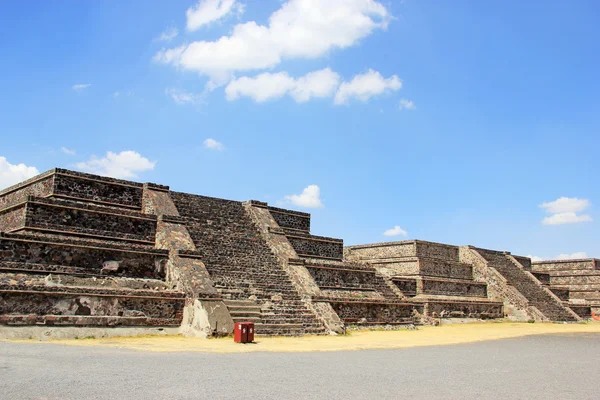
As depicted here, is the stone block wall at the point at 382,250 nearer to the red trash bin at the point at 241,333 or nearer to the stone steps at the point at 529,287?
the stone steps at the point at 529,287

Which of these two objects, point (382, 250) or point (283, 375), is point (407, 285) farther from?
point (283, 375)

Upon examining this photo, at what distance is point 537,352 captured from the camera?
1432cm

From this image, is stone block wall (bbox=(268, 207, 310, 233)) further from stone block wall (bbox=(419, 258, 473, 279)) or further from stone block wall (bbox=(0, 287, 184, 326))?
stone block wall (bbox=(0, 287, 184, 326))

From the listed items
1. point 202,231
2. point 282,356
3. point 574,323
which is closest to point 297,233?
point 202,231

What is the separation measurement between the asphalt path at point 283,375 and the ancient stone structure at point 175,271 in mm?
2562

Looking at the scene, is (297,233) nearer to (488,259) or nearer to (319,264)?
(319,264)

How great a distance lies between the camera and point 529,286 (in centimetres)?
3278

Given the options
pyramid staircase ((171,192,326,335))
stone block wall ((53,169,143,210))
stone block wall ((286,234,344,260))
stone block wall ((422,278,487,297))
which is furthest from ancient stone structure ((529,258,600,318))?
stone block wall ((53,169,143,210))

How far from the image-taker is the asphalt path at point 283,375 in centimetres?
718

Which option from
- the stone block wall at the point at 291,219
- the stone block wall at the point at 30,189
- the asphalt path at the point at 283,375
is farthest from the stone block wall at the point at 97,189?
the asphalt path at the point at 283,375

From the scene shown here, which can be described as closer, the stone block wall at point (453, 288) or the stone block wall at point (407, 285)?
the stone block wall at point (407, 285)

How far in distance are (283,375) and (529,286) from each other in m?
27.8

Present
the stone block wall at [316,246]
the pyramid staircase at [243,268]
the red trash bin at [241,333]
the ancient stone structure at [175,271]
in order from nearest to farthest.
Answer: the red trash bin at [241,333], the ancient stone structure at [175,271], the pyramid staircase at [243,268], the stone block wall at [316,246]

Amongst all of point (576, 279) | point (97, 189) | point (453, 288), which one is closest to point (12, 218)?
point (97, 189)
